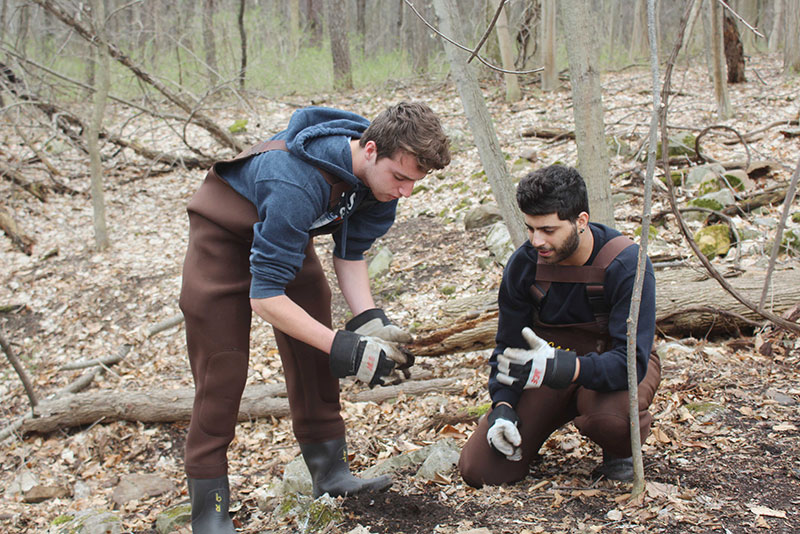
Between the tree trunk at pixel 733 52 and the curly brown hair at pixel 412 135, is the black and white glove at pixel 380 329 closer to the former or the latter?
the curly brown hair at pixel 412 135

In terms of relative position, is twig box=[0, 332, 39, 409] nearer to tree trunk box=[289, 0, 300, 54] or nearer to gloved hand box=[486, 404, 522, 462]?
gloved hand box=[486, 404, 522, 462]

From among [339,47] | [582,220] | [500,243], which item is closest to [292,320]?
[582,220]

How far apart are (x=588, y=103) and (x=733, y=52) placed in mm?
7677

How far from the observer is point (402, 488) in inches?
110

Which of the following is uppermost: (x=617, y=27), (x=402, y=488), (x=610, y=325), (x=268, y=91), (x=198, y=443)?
(x=617, y=27)

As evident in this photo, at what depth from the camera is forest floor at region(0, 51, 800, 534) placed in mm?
2438

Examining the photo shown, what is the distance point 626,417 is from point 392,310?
9.43 feet

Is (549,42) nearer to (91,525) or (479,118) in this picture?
(479,118)

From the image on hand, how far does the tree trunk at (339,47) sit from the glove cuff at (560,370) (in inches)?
432

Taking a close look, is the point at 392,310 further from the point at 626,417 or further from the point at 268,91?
the point at 268,91

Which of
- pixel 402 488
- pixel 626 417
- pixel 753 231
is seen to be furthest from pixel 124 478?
pixel 753 231

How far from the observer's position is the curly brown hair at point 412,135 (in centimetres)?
215

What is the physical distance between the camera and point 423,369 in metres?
4.26

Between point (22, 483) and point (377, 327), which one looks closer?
point (377, 327)
